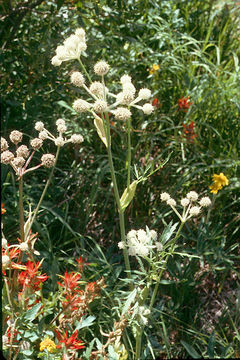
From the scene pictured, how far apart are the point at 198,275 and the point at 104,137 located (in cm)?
81

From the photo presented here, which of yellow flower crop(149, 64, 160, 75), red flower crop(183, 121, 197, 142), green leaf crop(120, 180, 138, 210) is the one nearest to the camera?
green leaf crop(120, 180, 138, 210)

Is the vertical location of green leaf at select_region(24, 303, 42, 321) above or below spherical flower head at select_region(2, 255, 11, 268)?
below

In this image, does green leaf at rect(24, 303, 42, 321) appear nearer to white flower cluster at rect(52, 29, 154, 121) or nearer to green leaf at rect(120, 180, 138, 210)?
green leaf at rect(120, 180, 138, 210)

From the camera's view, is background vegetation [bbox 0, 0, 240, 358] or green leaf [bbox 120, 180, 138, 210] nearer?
green leaf [bbox 120, 180, 138, 210]

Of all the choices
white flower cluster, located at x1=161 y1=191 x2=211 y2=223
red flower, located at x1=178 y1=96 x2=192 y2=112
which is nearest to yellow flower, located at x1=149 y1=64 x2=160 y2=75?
red flower, located at x1=178 y1=96 x2=192 y2=112

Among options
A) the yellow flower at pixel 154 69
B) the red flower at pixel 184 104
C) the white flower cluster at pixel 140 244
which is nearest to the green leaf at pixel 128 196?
the white flower cluster at pixel 140 244

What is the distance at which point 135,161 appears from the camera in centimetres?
201

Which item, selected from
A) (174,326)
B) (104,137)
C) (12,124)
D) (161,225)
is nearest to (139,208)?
(161,225)

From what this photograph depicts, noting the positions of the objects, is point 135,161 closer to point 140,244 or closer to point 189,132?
point 189,132

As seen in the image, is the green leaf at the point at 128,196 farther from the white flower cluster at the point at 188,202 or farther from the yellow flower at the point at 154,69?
the yellow flower at the point at 154,69

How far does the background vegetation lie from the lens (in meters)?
1.68

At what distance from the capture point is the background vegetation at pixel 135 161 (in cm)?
168

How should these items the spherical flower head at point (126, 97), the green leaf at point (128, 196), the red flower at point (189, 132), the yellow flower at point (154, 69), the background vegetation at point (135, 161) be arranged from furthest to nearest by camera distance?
the yellow flower at point (154, 69) → the red flower at point (189, 132) → the background vegetation at point (135, 161) → the green leaf at point (128, 196) → the spherical flower head at point (126, 97)

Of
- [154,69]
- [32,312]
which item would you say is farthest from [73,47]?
[154,69]
